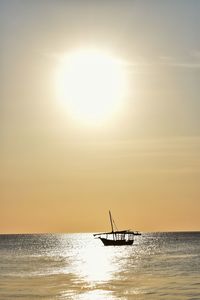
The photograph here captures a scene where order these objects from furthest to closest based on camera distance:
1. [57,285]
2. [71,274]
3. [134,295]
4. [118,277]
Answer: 1. [71,274]
2. [118,277]
3. [57,285]
4. [134,295]

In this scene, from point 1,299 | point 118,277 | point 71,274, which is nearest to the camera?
point 1,299

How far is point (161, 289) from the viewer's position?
184 feet

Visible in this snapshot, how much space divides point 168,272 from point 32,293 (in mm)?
25070

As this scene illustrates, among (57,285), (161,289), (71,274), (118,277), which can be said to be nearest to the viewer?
(161,289)

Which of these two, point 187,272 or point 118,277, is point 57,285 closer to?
point 118,277

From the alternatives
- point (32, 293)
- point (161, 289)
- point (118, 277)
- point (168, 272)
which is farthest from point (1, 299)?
point (168, 272)

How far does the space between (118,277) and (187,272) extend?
29.4 ft

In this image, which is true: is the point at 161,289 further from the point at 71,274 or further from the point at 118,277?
the point at 71,274

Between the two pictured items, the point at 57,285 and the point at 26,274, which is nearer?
the point at 57,285

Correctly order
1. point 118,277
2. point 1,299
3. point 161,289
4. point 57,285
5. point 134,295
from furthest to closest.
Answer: point 118,277, point 57,285, point 161,289, point 134,295, point 1,299

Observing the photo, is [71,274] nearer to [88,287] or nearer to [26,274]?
[26,274]

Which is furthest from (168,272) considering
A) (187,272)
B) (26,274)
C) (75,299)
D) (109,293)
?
(75,299)

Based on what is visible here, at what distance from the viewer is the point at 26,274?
74125 mm

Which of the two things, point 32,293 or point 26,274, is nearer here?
point 32,293
